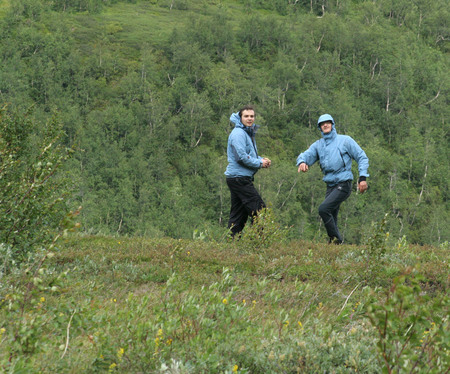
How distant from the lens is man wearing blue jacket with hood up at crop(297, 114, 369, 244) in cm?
880

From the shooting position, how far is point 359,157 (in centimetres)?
888

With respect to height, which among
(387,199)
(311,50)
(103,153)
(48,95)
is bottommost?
(387,199)

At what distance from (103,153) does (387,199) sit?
56017 mm

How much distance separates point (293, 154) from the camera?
110250mm

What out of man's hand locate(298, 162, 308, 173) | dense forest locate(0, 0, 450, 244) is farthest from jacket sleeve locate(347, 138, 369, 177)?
dense forest locate(0, 0, 450, 244)

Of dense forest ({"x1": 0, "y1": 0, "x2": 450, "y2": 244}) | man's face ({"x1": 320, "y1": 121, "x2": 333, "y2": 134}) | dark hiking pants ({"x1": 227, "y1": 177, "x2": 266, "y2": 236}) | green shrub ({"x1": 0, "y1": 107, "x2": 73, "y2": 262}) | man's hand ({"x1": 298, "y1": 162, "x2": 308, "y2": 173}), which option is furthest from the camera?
dense forest ({"x1": 0, "y1": 0, "x2": 450, "y2": 244})

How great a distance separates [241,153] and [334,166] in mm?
1754

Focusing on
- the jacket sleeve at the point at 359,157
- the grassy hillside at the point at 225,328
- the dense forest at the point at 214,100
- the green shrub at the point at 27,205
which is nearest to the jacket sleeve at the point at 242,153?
the jacket sleeve at the point at 359,157

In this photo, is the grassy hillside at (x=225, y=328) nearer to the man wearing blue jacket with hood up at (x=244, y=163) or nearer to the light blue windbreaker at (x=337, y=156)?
the man wearing blue jacket with hood up at (x=244, y=163)

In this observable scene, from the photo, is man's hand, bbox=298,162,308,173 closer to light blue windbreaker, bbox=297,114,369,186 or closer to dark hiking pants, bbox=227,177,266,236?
light blue windbreaker, bbox=297,114,369,186

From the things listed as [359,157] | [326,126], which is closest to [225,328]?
[359,157]

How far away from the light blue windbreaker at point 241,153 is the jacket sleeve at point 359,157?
5.57ft

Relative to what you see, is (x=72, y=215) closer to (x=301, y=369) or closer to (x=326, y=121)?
(x=301, y=369)

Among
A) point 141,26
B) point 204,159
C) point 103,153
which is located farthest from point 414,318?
point 141,26
